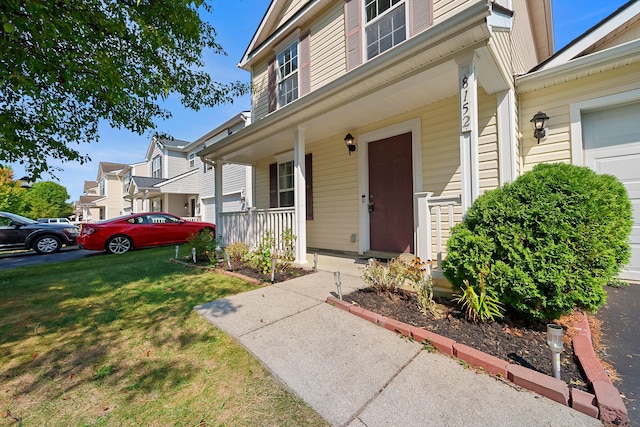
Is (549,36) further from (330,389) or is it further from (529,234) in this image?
(330,389)

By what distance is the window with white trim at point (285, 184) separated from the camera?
725cm

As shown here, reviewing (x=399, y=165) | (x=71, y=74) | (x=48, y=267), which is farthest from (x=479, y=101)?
(x=48, y=267)

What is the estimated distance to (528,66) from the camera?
6.11m

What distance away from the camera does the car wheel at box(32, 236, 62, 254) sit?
8.69 m

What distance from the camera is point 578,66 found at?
11.8 ft

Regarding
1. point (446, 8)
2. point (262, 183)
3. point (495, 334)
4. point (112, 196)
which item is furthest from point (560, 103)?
point (112, 196)

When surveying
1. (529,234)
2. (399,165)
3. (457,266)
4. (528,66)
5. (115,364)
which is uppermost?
(528,66)

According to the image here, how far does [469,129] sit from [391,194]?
7.79ft

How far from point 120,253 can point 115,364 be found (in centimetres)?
741

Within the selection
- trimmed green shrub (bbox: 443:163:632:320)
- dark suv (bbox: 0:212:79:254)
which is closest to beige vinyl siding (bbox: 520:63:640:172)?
trimmed green shrub (bbox: 443:163:632:320)

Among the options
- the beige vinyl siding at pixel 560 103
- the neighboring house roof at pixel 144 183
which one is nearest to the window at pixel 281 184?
the beige vinyl siding at pixel 560 103

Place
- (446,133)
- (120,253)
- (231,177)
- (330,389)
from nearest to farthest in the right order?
(330,389) < (446,133) < (120,253) < (231,177)

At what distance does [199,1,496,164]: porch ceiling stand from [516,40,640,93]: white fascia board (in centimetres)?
101

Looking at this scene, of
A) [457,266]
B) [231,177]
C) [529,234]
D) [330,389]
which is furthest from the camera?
[231,177]
